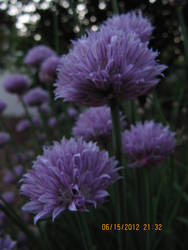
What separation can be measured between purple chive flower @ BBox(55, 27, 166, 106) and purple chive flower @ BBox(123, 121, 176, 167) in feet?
0.49

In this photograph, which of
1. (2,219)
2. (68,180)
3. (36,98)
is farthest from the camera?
(36,98)

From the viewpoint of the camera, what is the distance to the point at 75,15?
25.9 inches

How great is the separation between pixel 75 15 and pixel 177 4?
496 millimetres

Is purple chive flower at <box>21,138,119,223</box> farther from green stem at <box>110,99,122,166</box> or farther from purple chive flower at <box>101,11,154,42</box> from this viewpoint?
purple chive flower at <box>101,11,154,42</box>

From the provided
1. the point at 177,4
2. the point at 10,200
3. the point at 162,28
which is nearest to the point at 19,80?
the point at 10,200

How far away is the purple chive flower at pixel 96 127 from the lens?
618mm

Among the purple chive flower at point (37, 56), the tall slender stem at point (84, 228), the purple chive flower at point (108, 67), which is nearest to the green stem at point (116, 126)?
the purple chive flower at point (108, 67)

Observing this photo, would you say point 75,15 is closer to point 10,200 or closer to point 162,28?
point 10,200

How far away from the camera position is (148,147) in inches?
21.8

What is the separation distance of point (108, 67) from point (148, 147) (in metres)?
0.22

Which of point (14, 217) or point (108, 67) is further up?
point (108, 67)

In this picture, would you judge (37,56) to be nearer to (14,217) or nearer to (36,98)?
(36,98)

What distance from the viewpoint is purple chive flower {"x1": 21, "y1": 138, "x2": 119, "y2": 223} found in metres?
0.40
